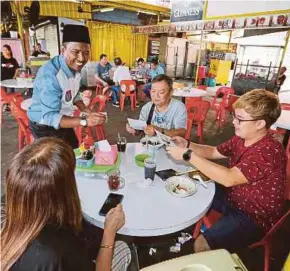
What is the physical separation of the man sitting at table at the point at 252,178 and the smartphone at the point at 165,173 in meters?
0.17

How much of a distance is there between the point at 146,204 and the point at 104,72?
7.38 metres

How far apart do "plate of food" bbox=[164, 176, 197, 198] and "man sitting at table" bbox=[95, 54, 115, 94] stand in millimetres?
6595

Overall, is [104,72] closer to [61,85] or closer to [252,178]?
[61,85]

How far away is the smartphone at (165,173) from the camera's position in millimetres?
1617

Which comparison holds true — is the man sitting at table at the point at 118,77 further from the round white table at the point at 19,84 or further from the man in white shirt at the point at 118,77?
→ the round white table at the point at 19,84

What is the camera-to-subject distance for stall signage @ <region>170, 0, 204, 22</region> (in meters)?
6.62

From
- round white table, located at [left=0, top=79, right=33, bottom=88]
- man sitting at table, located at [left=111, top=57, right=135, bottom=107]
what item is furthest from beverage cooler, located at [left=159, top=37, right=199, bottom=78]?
round white table, located at [left=0, top=79, right=33, bottom=88]

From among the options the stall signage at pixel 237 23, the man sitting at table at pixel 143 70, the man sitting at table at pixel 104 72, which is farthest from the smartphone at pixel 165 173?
the man sitting at table at pixel 143 70

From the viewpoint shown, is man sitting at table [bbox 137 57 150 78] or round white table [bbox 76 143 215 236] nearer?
round white table [bbox 76 143 215 236]

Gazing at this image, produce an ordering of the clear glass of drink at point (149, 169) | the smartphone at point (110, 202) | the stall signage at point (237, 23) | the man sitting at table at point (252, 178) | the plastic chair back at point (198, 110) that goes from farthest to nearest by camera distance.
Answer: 1. the stall signage at point (237, 23)
2. the plastic chair back at point (198, 110)
3. the clear glass of drink at point (149, 169)
4. the man sitting at table at point (252, 178)
5. the smartphone at point (110, 202)

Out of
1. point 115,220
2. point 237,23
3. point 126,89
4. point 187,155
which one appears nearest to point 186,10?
point 237,23

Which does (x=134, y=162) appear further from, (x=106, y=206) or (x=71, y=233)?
(x=71, y=233)

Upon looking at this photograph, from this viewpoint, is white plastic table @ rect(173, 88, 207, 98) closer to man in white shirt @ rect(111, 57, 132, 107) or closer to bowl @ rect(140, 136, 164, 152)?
man in white shirt @ rect(111, 57, 132, 107)

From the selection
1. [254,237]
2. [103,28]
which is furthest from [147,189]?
[103,28]
